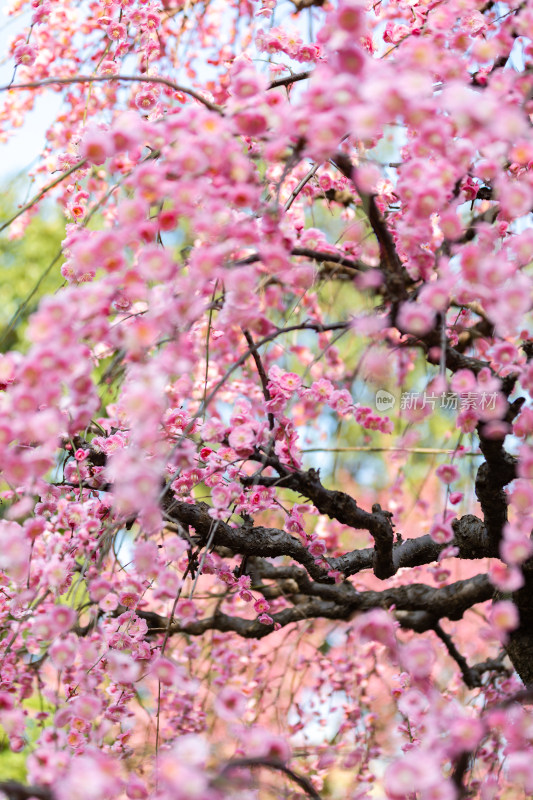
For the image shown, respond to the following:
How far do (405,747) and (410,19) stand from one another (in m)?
1.74

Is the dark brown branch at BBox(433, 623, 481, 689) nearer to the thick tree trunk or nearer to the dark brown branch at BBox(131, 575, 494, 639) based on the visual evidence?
the dark brown branch at BBox(131, 575, 494, 639)

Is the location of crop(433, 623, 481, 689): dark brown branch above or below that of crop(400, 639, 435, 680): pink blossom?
above

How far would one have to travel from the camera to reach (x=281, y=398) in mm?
1527

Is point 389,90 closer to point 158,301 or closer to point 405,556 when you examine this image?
point 158,301

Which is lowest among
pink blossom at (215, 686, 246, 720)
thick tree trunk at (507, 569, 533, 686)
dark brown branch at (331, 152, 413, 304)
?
pink blossom at (215, 686, 246, 720)

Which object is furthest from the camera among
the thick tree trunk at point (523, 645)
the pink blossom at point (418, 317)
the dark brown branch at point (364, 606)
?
the dark brown branch at point (364, 606)

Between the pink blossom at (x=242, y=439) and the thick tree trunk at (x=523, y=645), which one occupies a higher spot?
the pink blossom at (x=242, y=439)

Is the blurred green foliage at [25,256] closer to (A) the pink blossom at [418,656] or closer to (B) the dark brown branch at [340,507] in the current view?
(B) the dark brown branch at [340,507]

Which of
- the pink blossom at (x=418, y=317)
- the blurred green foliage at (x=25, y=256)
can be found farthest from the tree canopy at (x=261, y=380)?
the blurred green foliage at (x=25, y=256)

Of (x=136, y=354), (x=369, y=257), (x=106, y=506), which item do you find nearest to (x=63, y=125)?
(x=369, y=257)

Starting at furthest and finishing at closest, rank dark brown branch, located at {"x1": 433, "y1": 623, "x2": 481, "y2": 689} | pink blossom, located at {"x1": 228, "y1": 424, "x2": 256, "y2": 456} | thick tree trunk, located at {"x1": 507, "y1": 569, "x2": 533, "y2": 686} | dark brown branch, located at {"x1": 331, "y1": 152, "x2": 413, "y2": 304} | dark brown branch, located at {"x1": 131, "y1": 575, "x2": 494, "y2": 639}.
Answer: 1. dark brown branch, located at {"x1": 433, "y1": 623, "x2": 481, "y2": 689}
2. dark brown branch, located at {"x1": 131, "y1": 575, "x2": 494, "y2": 639}
3. thick tree trunk, located at {"x1": 507, "y1": 569, "x2": 533, "y2": 686}
4. pink blossom, located at {"x1": 228, "y1": 424, "x2": 256, "y2": 456}
5. dark brown branch, located at {"x1": 331, "y1": 152, "x2": 413, "y2": 304}

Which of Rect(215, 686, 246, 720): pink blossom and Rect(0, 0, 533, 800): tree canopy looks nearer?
Rect(0, 0, 533, 800): tree canopy

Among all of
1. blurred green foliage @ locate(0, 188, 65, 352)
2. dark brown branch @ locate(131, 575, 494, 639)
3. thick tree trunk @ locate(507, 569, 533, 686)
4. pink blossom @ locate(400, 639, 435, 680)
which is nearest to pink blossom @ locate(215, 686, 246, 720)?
pink blossom @ locate(400, 639, 435, 680)

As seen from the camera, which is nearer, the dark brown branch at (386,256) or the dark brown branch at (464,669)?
the dark brown branch at (386,256)
